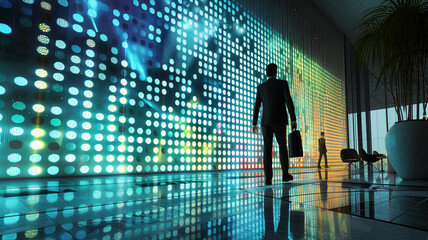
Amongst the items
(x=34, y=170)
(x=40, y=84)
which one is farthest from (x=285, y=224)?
(x=40, y=84)

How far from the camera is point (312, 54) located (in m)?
12.8

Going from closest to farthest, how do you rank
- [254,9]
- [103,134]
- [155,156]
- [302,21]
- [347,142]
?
[103,134]
[155,156]
[254,9]
[302,21]
[347,142]

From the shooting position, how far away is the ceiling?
1335 centimetres

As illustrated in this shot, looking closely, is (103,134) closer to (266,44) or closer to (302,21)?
(266,44)

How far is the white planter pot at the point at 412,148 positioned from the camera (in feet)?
13.1

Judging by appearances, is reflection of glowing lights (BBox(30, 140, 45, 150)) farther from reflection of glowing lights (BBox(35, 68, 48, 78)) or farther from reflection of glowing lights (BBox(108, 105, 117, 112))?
reflection of glowing lights (BBox(108, 105, 117, 112))

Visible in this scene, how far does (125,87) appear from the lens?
16.3ft

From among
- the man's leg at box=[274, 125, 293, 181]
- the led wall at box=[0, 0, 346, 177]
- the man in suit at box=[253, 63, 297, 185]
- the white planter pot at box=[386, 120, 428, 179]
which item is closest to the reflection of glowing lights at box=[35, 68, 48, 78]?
the led wall at box=[0, 0, 346, 177]

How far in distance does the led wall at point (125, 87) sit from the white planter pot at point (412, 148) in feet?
13.0

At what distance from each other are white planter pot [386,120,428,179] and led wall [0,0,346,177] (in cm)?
397

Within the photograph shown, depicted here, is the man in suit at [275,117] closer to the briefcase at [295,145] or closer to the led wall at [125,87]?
the briefcase at [295,145]

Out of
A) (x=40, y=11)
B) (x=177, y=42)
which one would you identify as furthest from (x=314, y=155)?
(x=40, y=11)

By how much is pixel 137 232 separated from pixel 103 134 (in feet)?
12.4

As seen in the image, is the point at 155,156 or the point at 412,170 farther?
the point at 155,156
